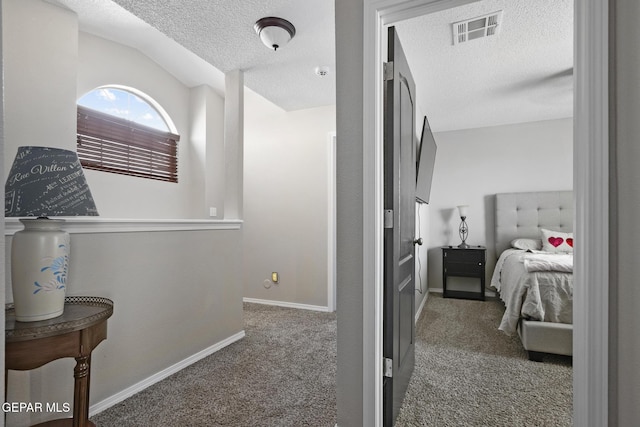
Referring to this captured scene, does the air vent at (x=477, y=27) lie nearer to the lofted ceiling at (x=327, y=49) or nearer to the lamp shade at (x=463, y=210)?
the lofted ceiling at (x=327, y=49)

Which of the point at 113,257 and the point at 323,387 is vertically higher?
the point at 113,257

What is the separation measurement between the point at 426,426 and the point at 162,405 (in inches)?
56.3

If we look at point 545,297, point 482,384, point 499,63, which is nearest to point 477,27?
point 499,63

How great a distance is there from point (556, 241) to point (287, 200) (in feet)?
10.9

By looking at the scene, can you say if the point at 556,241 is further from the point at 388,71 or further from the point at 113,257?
the point at 113,257

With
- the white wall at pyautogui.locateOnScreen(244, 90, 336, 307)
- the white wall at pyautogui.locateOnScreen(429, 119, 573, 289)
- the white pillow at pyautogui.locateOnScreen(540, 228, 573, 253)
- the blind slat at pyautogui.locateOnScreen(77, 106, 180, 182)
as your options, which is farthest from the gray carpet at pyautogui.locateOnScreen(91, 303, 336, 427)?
the white pillow at pyautogui.locateOnScreen(540, 228, 573, 253)

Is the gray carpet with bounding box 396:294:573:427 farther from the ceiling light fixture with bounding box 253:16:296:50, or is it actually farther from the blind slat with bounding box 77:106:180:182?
the blind slat with bounding box 77:106:180:182

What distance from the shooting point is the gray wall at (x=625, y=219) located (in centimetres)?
102

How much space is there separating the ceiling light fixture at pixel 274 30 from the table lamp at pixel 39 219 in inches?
57.4

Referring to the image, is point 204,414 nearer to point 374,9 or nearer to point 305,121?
point 374,9

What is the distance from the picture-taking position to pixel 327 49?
8.32ft

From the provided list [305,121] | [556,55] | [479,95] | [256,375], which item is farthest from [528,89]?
[256,375]

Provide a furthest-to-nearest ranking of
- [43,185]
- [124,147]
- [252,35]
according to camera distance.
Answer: [124,147] < [252,35] < [43,185]

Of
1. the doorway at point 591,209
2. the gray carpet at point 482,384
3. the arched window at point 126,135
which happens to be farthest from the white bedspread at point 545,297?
the arched window at point 126,135
